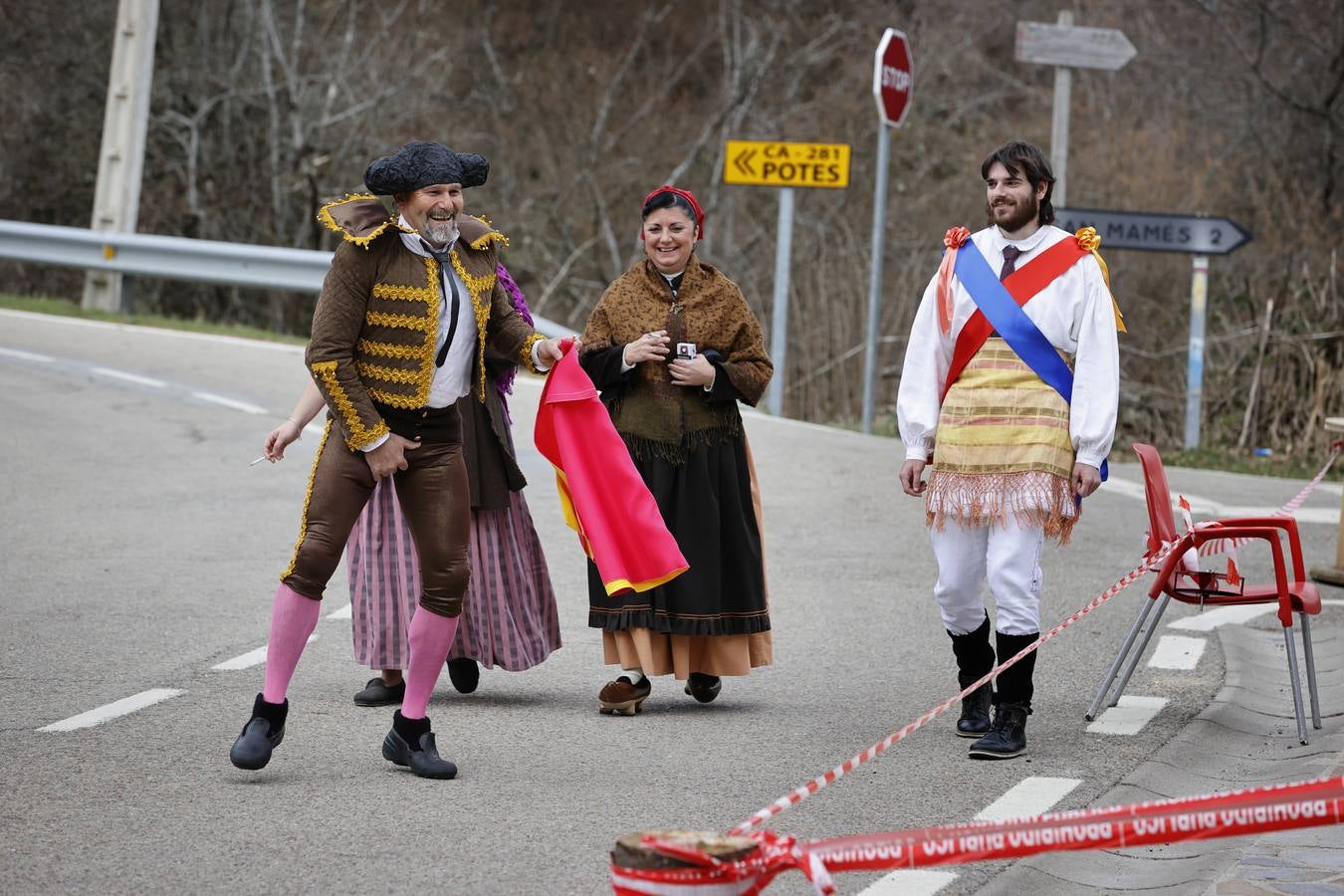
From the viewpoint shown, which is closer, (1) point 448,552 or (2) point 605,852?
(2) point 605,852

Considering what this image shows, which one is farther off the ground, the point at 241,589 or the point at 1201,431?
the point at 1201,431

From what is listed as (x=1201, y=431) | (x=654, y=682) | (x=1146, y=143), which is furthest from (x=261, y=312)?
(x=654, y=682)

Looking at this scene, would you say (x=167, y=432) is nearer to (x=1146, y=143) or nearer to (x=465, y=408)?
(x=465, y=408)

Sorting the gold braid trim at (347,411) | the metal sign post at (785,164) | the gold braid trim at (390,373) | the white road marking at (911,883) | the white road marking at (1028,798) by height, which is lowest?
the white road marking at (911,883)

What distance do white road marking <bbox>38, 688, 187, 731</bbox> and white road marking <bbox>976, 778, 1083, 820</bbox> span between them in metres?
2.84

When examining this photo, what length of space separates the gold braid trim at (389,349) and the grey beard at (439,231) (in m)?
0.32

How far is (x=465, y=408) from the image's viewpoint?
271 inches

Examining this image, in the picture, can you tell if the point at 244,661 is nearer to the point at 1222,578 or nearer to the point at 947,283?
the point at 947,283

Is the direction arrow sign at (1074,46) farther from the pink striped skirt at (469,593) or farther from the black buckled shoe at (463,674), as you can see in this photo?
the black buckled shoe at (463,674)

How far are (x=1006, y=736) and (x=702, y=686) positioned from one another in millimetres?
1289

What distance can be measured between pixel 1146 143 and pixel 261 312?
1067 centimetres

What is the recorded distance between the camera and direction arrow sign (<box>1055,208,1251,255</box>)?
15.1 metres

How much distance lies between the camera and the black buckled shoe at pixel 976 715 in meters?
6.36

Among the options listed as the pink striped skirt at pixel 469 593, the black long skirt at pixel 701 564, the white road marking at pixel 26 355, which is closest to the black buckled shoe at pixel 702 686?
the black long skirt at pixel 701 564
